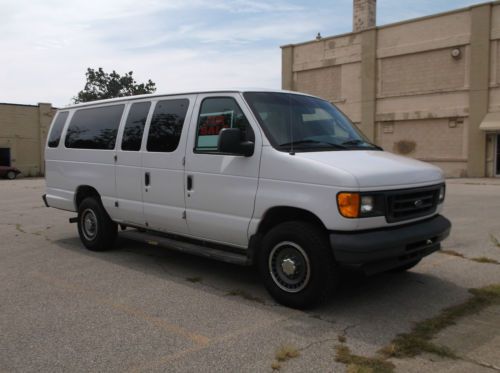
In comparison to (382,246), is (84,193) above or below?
above

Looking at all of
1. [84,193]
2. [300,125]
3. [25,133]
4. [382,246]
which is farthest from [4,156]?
[382,246]

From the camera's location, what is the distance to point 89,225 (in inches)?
304

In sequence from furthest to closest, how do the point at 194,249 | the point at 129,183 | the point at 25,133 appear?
the point at 25,133 → the point at 129,183 → the point at 194,249

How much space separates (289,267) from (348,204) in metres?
0.90

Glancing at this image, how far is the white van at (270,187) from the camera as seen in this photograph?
4.52 metres

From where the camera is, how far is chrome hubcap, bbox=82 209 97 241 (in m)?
7.59

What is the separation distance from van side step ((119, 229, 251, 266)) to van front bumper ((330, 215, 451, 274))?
3.84 feet

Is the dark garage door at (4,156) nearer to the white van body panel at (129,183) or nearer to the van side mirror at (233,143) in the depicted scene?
the white van body panel at (129,183)

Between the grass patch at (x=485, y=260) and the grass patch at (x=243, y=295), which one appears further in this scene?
the grass patch at (x=485, y=260)

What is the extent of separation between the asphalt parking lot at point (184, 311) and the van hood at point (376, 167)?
127 cm

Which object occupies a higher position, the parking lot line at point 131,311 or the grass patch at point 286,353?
the grass patch at point 286,353

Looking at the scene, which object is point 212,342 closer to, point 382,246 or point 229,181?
point 382,246

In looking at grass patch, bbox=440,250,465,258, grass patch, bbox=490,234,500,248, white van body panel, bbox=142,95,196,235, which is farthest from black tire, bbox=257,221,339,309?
grass patch, bbox=490,234,500,248

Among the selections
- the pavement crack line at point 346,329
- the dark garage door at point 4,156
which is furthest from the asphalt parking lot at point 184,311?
the dark garage door at point 4,156
